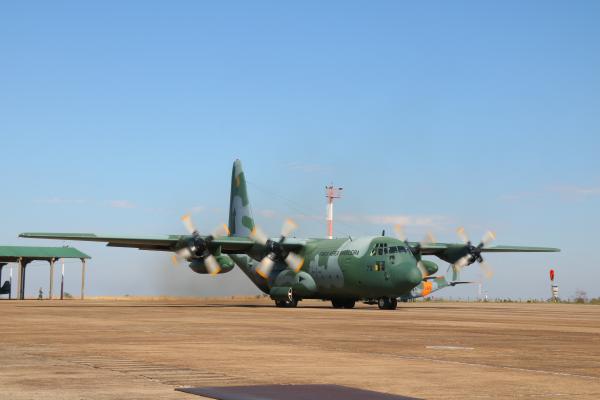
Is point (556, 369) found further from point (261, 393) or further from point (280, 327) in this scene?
point (280, 327)

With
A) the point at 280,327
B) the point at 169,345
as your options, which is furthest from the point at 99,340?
the point at 280,327

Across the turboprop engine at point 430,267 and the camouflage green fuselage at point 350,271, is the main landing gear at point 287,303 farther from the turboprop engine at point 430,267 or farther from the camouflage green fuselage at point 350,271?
the turboprop engine at point 430,267

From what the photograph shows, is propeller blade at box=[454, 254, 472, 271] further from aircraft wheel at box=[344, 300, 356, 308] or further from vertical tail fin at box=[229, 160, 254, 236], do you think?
vertical tail fin at box=[229, 160, 254, 236]

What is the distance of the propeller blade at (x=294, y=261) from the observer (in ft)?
191

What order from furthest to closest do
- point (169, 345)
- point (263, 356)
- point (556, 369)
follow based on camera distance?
point (169, 345)
point (263, 356)
point (556, 369)

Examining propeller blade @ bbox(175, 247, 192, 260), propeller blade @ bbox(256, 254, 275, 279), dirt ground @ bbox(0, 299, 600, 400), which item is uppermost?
propeller blade @ bbox(175, 247, 192, 260)

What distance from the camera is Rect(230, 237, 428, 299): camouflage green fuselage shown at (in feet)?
164

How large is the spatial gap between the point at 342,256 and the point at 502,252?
58.1ft

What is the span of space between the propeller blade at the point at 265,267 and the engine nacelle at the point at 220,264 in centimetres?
194

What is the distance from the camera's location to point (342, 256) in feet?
177

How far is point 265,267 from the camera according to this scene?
59.1 metres

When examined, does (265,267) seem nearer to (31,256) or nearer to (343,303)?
(343,303)

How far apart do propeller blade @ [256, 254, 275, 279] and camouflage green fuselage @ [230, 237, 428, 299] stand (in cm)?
31

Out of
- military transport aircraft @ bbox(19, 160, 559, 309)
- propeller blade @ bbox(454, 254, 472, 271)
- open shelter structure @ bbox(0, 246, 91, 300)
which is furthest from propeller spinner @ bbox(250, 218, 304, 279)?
open shelter structure @ bbox(0, 246, 91, 300)
